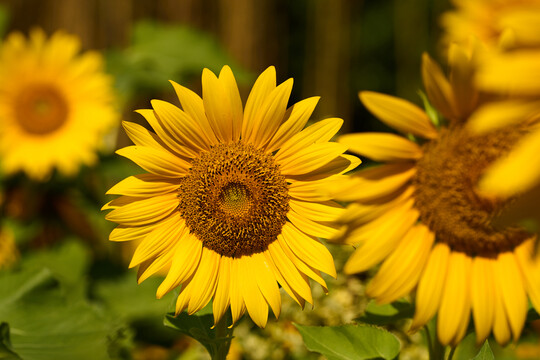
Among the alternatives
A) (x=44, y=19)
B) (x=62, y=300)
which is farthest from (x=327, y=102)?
(x=62, y=300)

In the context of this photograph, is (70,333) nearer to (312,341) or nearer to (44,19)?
(312,341)

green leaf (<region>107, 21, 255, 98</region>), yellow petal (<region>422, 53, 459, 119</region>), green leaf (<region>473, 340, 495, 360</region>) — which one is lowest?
green leaf (<region>473, 340, 495, 360</region>)

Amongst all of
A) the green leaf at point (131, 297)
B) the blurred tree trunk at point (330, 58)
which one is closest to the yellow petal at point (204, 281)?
the green leaf at point (131, 297)

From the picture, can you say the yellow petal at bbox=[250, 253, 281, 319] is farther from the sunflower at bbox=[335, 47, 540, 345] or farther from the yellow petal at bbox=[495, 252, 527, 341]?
the yellow petal at bbox=[495, 252, 527, 341]

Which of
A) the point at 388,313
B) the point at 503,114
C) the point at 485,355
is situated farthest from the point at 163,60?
the point at 503,114

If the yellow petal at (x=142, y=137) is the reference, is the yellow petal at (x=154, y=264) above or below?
below

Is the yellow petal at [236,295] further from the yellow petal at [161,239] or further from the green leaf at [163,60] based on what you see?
the green leaf at [163,60]

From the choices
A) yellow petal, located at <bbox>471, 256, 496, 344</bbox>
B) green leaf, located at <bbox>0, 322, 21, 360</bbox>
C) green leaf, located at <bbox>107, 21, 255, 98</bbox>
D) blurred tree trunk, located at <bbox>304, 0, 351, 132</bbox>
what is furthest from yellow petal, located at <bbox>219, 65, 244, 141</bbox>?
blurred tree trunk, located at <bbox>304, 0, 351, 132</bbox>
